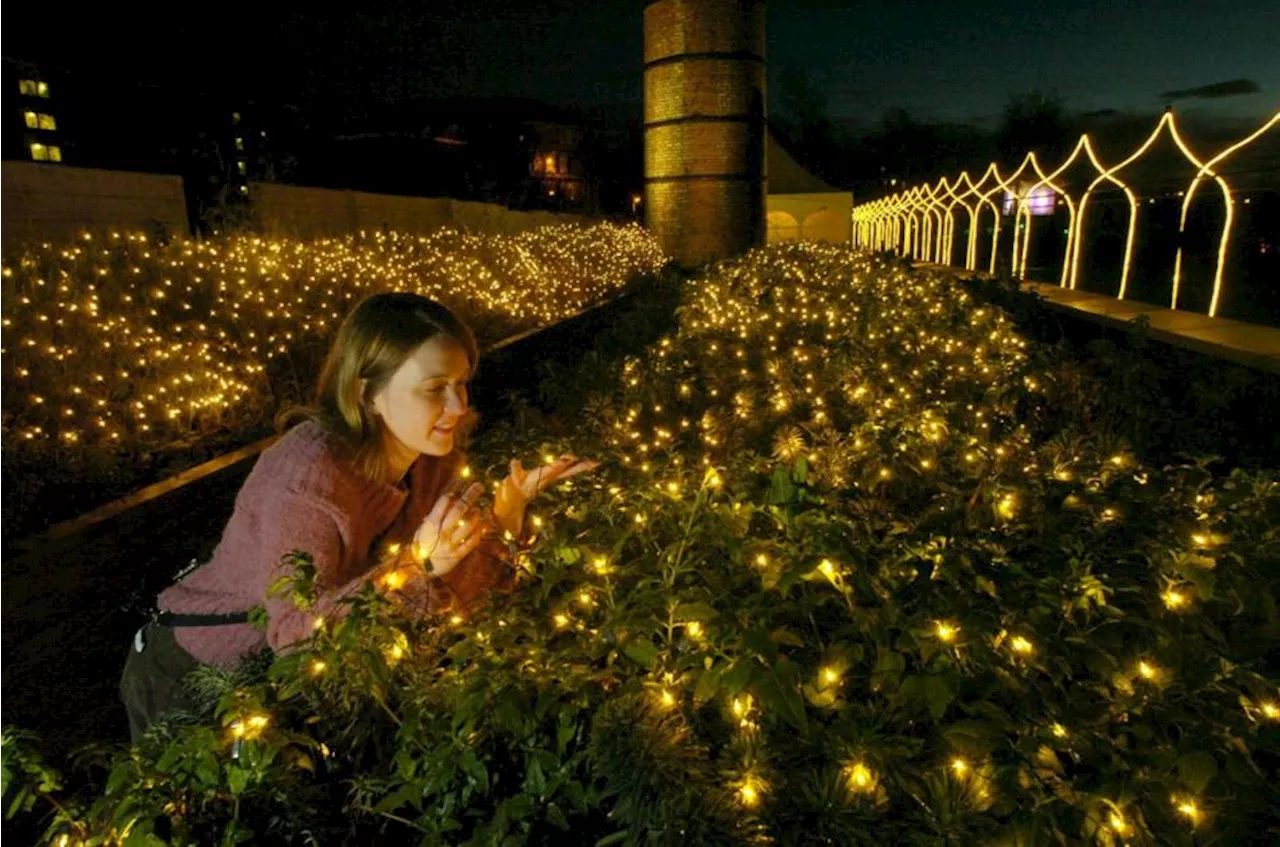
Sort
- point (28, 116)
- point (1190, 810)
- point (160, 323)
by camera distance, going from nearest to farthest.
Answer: point (1190, 810)
point (160, 323)
point (28, 116)

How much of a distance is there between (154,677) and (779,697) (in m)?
1.58

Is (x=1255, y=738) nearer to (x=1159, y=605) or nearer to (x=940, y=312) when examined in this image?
(x=1159, y=605)

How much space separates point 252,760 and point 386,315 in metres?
1.10

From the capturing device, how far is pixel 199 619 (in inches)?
77.5

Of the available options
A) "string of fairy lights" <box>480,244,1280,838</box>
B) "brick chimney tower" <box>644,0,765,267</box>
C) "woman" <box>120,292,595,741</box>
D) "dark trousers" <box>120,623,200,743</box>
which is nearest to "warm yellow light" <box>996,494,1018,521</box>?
"string of fairy lights" <box>480,244,1280,838</box>

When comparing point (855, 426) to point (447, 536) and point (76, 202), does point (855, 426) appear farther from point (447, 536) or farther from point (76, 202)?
point (76, 202)

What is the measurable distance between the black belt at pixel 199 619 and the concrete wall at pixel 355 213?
7737 mm

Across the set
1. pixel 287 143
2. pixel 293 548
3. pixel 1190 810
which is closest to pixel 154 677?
pixel 293 548

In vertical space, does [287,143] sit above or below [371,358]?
above

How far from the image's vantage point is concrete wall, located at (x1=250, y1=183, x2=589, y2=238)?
9.46 metres

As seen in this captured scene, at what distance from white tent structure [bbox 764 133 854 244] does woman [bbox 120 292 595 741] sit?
26.2 m

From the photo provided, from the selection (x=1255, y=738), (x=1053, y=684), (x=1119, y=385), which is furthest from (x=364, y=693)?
(x=1119, y=385)

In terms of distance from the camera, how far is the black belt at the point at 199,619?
6.39ft

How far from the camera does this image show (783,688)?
4.40 feet
